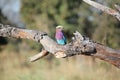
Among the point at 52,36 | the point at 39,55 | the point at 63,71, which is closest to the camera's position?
the point at 39,55

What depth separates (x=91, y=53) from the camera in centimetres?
430

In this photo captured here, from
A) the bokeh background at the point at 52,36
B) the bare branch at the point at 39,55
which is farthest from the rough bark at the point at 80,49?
the bokeh background at the point at 52,36

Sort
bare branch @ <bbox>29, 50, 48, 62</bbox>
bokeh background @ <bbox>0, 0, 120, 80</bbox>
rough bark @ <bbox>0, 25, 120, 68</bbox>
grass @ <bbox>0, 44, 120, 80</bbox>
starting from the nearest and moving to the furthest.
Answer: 1. rough bark @ <bbox>0, 25, 120, 68</bbox>
2. bare branch @ <bbox>29, 50, 48, 62</bbox>
3. grass @ <bbox>0, 44, 120, 80</bbox>
4. bokeh background @ <bbox>0, 0, 120, 80</bbox>

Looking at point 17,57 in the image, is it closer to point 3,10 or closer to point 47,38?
point 47,38

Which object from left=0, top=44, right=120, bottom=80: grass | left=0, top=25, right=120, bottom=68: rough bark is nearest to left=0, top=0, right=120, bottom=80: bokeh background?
left=0, top=44, right=120, bottom=80: grass

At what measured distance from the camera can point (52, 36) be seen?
12289 mm

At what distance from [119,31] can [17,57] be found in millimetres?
5989

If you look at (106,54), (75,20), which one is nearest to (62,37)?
(106,54)

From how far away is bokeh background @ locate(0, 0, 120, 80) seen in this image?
704 centimetres

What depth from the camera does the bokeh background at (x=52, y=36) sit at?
7043 mm

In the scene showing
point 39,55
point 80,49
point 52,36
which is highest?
point 80,49

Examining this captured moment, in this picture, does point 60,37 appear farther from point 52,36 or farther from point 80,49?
point 52,36

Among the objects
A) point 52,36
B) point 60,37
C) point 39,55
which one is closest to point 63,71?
point 39,55

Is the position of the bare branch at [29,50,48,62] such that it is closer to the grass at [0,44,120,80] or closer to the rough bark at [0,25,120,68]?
the rough bark at [0,25,120,68]
